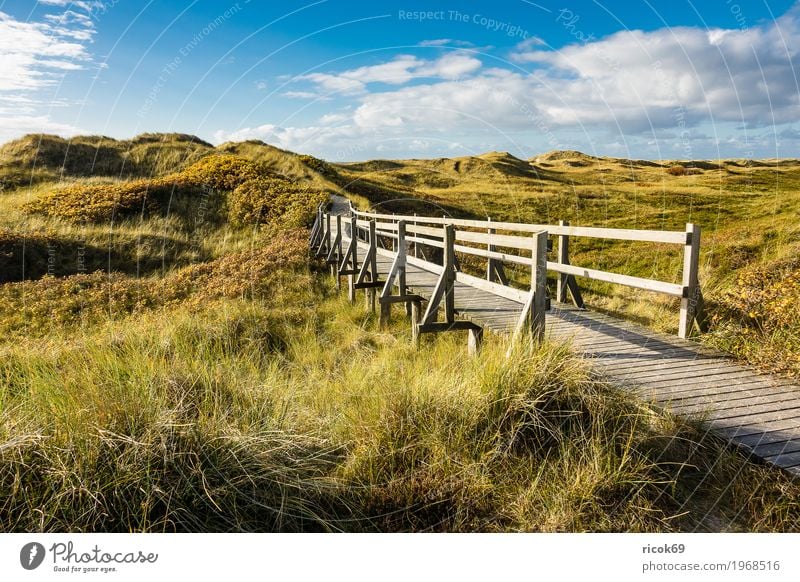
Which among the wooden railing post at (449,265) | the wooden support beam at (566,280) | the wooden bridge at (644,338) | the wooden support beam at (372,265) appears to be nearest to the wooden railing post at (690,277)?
the wooden bridge at (644,338)

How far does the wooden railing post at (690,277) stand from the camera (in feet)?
18.5

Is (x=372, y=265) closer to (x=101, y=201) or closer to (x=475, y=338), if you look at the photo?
(x=475, y=338)

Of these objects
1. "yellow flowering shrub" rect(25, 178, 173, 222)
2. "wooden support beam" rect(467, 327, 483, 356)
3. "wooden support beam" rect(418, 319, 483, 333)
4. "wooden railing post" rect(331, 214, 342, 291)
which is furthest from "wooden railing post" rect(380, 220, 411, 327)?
"yellow flowering shrub" rect(25, 178, 173, 222)

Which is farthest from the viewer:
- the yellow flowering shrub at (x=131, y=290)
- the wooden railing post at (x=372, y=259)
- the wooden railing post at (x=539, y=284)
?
the yellow flowering shrub at (x=131, y=290)

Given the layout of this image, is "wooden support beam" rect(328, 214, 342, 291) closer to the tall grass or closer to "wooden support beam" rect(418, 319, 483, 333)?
"wooden support beam" rect(418, 319, 483, 333)

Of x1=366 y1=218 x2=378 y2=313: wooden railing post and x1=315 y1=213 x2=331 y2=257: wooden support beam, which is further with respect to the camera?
x1=315 y1=213 x2=331 y2=257: wooden support beam

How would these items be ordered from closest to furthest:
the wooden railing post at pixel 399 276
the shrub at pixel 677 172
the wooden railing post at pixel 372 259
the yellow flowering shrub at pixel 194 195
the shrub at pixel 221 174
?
the wooden railing post at pixel 399 276 → the wooden railing post at pixel 372 259 → the yellow flowering shrub at pixel 194 195 → the shrub at pixel 221 174 → the shrub at pixel 677 172

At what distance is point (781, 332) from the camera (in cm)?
537

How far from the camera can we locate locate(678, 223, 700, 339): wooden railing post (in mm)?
5642

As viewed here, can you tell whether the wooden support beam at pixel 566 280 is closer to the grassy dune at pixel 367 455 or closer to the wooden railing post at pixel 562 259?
the wooden railing post at pixel 562 259

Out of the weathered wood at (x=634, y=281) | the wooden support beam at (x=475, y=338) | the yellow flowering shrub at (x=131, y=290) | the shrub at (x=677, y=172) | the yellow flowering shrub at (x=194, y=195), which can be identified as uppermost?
the shrub at (x=677, y=172)

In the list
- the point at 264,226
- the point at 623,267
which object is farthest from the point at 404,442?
the point at 264,226

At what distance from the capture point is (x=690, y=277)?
18.7 feet
